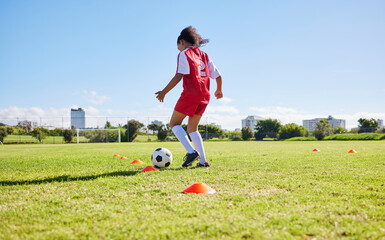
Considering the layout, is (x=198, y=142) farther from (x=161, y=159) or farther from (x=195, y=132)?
(x=161, y=159)

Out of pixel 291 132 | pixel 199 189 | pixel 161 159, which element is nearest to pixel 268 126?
pixel 291 132

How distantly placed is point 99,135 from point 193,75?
1304 inches

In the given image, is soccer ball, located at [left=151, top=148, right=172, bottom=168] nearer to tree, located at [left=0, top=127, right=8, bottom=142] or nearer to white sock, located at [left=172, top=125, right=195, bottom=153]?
white sock, located at [left=172, top=125, right=195, bottom=153]

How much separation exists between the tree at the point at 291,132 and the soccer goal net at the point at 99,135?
22489 millimetres

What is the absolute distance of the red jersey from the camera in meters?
4.45

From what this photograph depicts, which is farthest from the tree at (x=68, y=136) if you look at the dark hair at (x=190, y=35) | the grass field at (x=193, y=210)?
the grass field at (x=193, y=210)

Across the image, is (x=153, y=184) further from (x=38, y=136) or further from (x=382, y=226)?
(x=38, y=136)

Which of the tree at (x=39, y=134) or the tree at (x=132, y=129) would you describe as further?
the tree at (x=132, y=129)

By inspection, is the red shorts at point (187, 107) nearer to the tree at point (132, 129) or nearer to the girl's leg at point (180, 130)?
the girl's leg at point (180, 130)

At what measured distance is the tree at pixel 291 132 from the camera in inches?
1496

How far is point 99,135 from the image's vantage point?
3525 centimetres

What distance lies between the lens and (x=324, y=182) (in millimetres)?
3379

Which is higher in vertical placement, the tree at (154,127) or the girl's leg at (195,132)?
the tree at (154,127)

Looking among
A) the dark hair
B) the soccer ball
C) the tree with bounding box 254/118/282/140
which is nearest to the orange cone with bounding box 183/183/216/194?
the soccer ball
